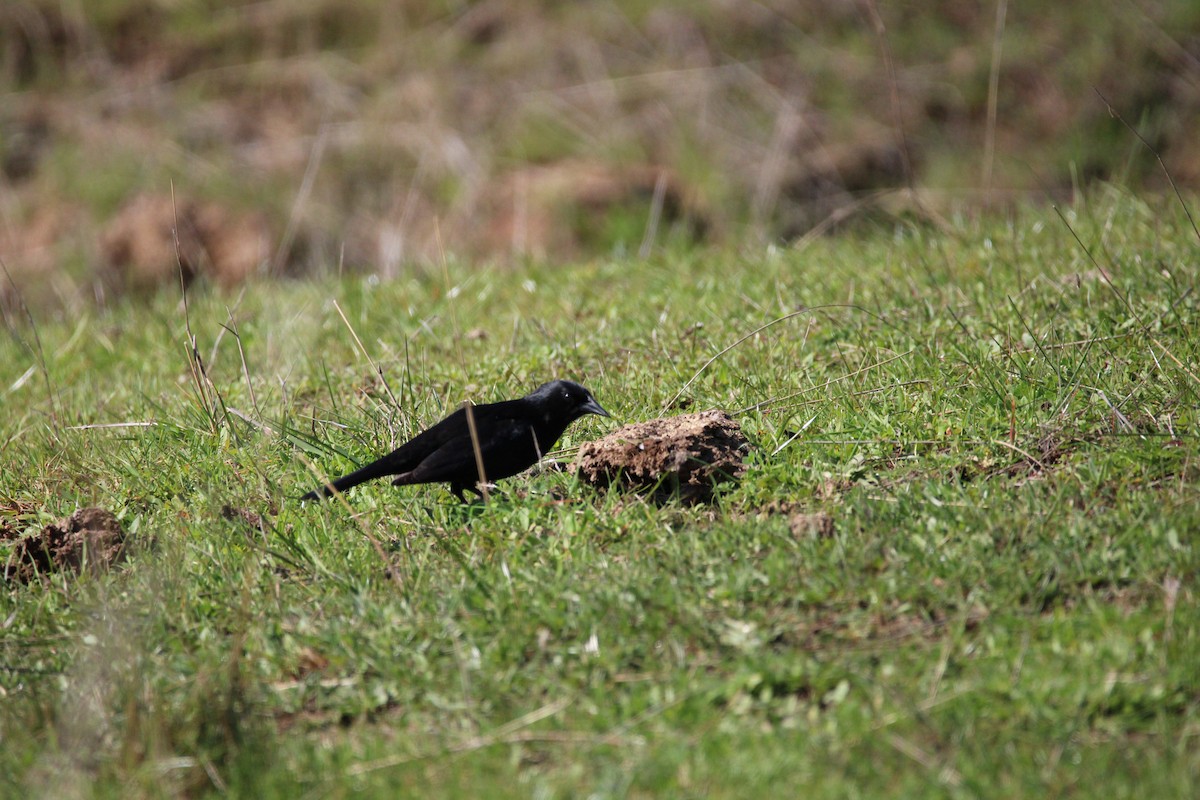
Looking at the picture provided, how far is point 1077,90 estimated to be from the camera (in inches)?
451

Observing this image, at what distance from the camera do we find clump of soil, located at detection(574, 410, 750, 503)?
13.9ft

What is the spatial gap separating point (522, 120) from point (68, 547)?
8261 mm

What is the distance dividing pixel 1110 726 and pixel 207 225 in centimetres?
951

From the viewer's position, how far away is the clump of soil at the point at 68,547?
166 inches

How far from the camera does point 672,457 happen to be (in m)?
4.21

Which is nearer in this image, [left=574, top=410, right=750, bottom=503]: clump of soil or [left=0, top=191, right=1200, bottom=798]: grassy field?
[left=0, top=191, right=1200, bottom=798]: grassy field

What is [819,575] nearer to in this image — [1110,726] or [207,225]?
[1110,726]

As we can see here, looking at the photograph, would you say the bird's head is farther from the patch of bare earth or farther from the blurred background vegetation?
the blurred background vegetation

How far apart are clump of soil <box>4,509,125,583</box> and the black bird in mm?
702

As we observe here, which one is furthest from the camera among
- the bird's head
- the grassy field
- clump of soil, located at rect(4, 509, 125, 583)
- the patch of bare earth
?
the bird's head

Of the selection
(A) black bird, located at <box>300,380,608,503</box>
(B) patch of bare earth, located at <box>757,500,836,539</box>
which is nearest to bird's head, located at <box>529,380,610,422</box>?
(A) black bird, located at <box>300,380,608,503</box>

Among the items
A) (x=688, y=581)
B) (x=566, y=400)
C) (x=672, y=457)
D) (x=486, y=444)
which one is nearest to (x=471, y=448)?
(x=486, y=444)

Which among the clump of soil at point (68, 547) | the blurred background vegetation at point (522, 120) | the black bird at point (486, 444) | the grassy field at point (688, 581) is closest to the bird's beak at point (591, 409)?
the black bird at point (486, 444)

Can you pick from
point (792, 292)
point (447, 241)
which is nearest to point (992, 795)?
point (792, 292)
